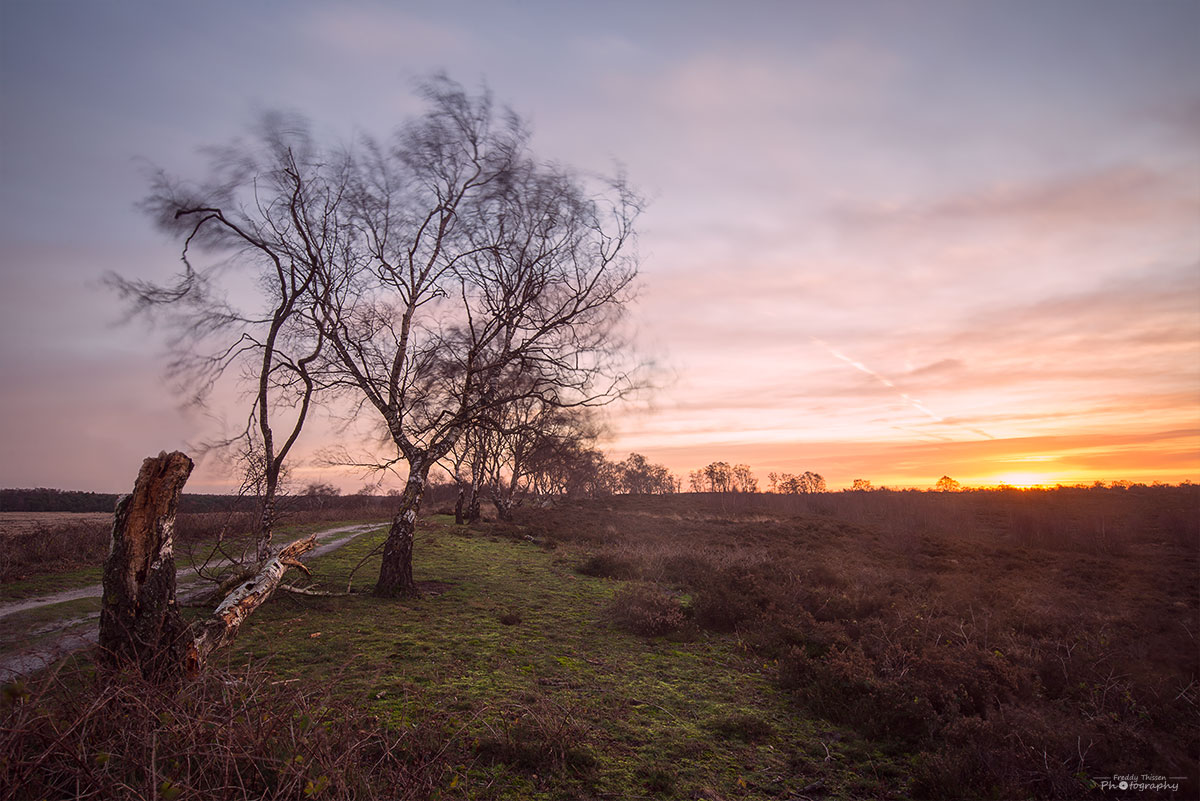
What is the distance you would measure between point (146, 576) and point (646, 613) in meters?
7.73

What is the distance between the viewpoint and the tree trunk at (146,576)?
544 cm

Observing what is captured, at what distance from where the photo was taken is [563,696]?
266 inches

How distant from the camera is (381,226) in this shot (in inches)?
506

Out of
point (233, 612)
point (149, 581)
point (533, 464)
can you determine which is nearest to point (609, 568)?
point (533, 464)

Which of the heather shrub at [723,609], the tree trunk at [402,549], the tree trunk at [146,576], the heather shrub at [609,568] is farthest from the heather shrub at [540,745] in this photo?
the heather shrub at [609,568]

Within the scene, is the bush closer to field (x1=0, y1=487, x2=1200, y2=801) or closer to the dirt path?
field (x1=0, y1=487, x2=1200, y2=801)

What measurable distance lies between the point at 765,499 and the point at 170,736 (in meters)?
65.0

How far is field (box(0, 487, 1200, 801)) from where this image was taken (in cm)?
384

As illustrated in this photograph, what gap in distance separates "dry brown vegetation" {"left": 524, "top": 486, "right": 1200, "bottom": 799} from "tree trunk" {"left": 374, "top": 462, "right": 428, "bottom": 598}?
15.4 feet

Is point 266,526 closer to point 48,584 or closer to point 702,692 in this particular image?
point 48,584

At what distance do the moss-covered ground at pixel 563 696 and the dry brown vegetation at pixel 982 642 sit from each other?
1.87ft

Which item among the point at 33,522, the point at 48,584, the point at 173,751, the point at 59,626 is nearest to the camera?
the point at 173,751

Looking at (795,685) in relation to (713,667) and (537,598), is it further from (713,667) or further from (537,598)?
(537,598)

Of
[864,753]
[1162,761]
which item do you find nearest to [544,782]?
[864,753]
